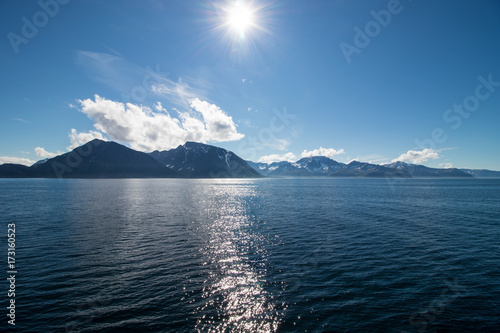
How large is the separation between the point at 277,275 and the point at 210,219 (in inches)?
1364

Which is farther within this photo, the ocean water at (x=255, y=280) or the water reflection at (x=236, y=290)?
the ocean water at (x=255, y=280)

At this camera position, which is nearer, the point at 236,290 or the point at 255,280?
the point at 236,290

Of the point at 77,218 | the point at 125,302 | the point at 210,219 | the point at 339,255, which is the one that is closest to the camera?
the point at 125,302

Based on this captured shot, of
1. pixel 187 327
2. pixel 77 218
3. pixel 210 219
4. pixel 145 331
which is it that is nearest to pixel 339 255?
pixel 187 327

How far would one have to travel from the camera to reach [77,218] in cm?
5284

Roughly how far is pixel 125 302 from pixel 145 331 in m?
4.72

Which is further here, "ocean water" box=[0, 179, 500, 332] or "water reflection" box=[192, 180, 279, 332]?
"ocean water" box=[0, 179, 500, 332]

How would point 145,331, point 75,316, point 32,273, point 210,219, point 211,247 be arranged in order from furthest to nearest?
point 210,219 < point 211,247 < point 32,273 < point 75,316 < point 145,331

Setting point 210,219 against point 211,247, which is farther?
point 210,219

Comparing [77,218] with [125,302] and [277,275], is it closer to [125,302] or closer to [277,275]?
[125,302]

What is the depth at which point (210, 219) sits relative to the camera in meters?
56.6

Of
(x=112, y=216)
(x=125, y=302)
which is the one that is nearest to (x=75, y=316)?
(x=125, y=302)

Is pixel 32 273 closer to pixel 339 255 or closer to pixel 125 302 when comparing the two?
pixel 125 302

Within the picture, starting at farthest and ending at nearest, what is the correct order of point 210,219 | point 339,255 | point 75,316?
1. point 210,219
2. point 339,255
3. point 75,316
